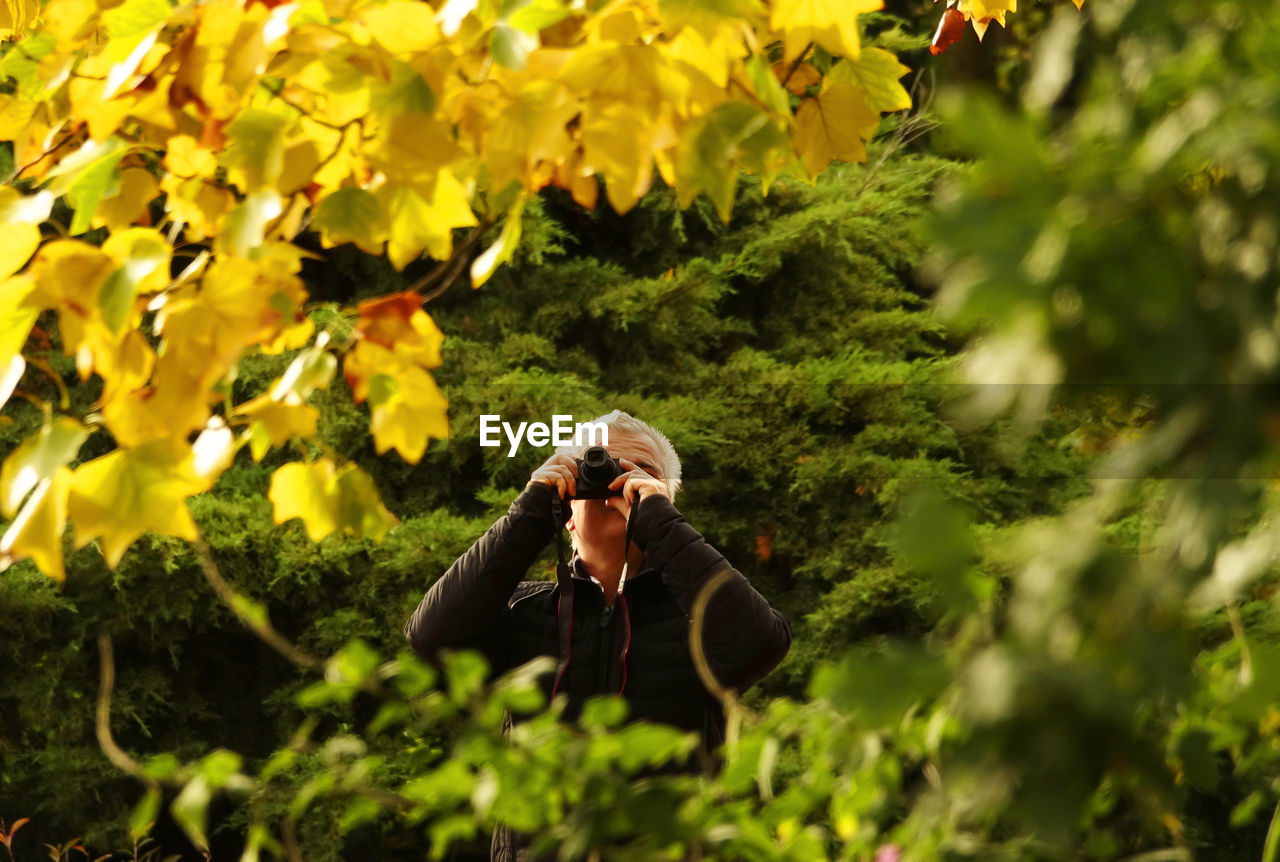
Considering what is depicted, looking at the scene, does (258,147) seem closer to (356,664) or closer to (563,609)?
(356,664)

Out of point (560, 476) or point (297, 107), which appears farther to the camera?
point (560, 476)

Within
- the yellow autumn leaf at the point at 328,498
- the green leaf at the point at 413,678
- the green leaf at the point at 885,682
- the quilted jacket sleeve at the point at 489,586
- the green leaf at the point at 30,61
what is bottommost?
the quilted jacket sleeve at the point at 489,586

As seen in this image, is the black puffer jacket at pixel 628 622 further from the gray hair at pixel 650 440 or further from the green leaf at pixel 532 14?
the green leaf at pixel 532 14

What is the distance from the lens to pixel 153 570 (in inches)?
160

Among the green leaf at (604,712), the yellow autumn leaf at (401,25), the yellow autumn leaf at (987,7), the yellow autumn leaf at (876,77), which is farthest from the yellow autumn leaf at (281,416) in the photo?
the yellow autumn leaf at (987,7)

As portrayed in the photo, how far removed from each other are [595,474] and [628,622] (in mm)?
277

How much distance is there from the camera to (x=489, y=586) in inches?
89.2

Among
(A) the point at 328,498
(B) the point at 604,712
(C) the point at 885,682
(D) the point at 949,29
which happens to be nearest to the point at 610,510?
(D) the point at 949,29

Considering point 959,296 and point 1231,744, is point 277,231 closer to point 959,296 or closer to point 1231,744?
point 959,296

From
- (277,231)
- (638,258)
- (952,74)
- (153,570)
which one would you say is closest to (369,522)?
(277,231)

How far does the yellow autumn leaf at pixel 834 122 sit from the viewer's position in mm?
1418

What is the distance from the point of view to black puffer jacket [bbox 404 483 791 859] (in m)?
2.17

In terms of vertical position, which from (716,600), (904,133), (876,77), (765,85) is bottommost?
(904,133)

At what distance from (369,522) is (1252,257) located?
0.92m
